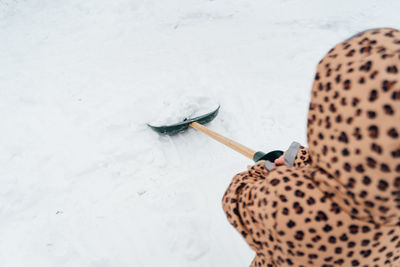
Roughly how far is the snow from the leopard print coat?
1970 mm

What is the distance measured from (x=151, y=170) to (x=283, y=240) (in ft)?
6.07

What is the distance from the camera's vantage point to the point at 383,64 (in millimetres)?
590

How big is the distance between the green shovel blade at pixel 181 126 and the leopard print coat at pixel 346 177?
181 cm

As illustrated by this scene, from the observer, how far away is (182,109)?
2.85 metres

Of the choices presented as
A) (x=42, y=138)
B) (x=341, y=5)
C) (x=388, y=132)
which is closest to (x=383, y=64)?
(x=388, y=132)

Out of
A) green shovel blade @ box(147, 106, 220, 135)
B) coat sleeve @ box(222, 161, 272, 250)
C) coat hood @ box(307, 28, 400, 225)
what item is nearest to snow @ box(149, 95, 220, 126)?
green shovel blade @ box(147, 106, 220, 135)

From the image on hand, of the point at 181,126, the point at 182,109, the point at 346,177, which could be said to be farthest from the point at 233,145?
the point at 346,177

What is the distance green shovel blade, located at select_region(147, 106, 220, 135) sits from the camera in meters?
2.63

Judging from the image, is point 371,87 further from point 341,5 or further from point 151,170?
point 341,5

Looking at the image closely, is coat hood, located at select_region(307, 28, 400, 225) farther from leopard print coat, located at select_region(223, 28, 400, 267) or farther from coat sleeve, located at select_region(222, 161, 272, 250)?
coat sleeve, located at select_region(222, 161, 272, 250)

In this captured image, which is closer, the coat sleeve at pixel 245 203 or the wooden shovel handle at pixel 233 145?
the coat sleeve at pixel 245 203

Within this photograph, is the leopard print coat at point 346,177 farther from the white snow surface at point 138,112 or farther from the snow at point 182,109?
the snow at point 182,109

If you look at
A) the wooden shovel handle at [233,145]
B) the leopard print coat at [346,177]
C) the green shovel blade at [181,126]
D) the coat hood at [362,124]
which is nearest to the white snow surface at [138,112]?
the green shovel blade at [181,126]

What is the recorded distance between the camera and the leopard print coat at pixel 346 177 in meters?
0.58
